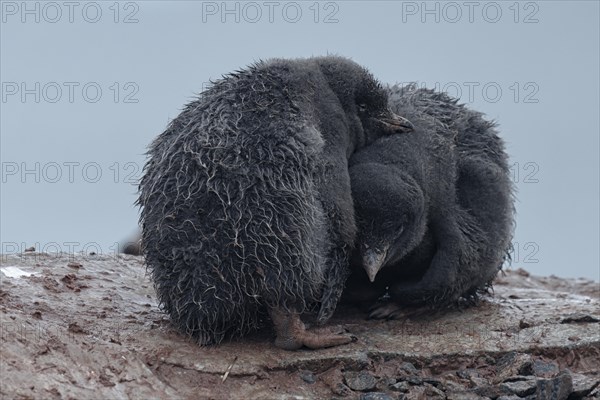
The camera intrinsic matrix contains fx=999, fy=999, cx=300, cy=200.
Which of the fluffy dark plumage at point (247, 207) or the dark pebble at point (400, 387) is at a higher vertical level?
the fluffy dark plumage at point (247, 207)

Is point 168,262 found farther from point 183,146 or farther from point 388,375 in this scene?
point 388,375

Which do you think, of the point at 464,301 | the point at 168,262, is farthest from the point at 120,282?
the point at 464,301

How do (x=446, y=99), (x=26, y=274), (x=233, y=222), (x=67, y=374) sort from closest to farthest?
(x=67, y=374), (x=233, y=222), (x=26, y=274), (x=446, y=99)

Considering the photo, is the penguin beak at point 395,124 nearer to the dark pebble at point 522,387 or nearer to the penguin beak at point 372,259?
the penguin beak at point 372,259

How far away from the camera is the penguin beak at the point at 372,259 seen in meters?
9.77

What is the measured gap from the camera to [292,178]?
916 centimetres

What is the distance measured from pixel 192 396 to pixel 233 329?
103cm

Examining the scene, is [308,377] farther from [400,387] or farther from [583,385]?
[583,385]

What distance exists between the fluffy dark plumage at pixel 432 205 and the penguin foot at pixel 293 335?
834 mm

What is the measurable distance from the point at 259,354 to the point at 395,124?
2.93 m

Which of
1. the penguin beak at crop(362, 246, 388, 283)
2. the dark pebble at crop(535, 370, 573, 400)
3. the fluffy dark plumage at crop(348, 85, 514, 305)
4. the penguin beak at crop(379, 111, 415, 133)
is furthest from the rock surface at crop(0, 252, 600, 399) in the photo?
the penguin beak at crop(379, 111, 415, 133)

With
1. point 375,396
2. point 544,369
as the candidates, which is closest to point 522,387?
point 544,369

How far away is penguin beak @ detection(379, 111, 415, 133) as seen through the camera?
34.8 ft

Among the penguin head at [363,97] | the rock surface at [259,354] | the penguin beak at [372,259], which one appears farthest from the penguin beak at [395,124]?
the rock surface at [259,354]
